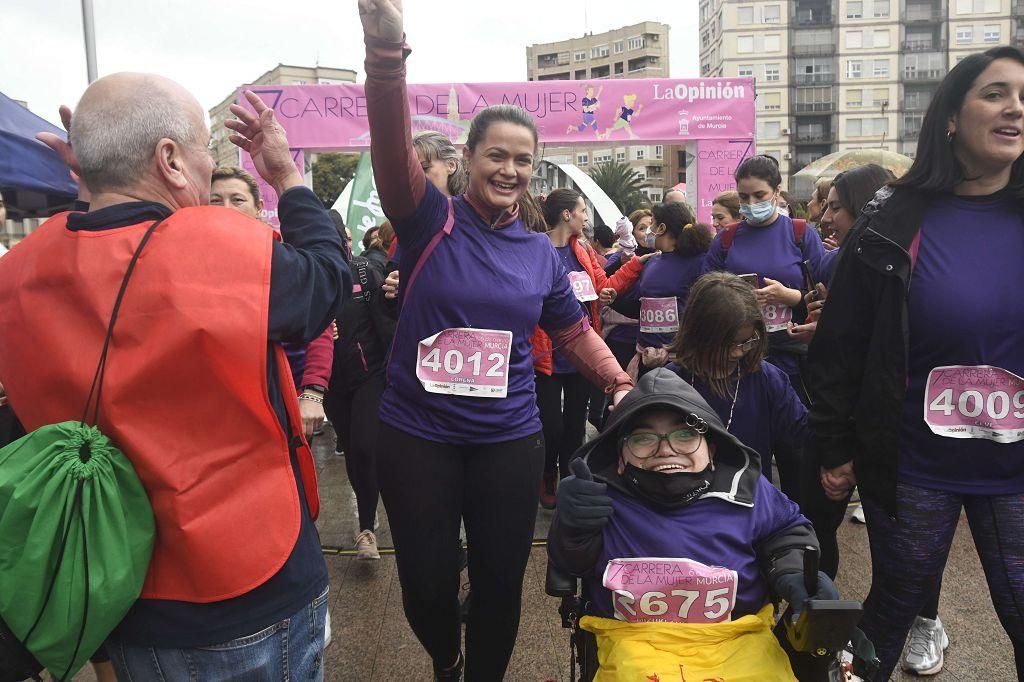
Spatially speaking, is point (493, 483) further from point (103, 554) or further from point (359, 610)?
point (359, 610)

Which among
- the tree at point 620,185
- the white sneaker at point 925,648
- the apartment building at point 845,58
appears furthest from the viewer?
the apartment building at point 845,58

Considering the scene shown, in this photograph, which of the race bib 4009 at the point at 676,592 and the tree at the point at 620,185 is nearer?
the race bib 4009 at the point at 676,592

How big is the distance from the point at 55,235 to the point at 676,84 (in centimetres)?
1045

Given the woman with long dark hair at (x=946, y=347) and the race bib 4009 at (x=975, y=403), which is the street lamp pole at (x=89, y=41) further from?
the race bib 4009 at (x=975, y=403)

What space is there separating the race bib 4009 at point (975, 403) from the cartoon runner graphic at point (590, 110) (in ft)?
30.4

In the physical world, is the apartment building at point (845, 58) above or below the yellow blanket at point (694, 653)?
above

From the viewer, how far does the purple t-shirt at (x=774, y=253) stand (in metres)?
4.28

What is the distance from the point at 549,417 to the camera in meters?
4.94

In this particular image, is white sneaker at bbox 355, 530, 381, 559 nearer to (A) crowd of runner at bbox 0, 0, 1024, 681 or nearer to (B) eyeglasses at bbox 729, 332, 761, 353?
(A) crowd of runner at bbox 0, 0, 1024, 681

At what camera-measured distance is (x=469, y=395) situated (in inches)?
98.5

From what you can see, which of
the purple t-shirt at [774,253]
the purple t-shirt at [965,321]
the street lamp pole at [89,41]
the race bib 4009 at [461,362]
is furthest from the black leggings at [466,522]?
the street lamp pole at [89,41]

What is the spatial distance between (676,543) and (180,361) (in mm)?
1441

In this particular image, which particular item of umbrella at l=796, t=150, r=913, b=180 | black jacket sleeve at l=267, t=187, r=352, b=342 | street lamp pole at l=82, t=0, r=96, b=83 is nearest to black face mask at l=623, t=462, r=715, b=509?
black jacket sleeve at l=267, t=187, r=352, b=342

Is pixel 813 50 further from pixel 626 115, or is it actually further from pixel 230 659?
pixel 230 659
